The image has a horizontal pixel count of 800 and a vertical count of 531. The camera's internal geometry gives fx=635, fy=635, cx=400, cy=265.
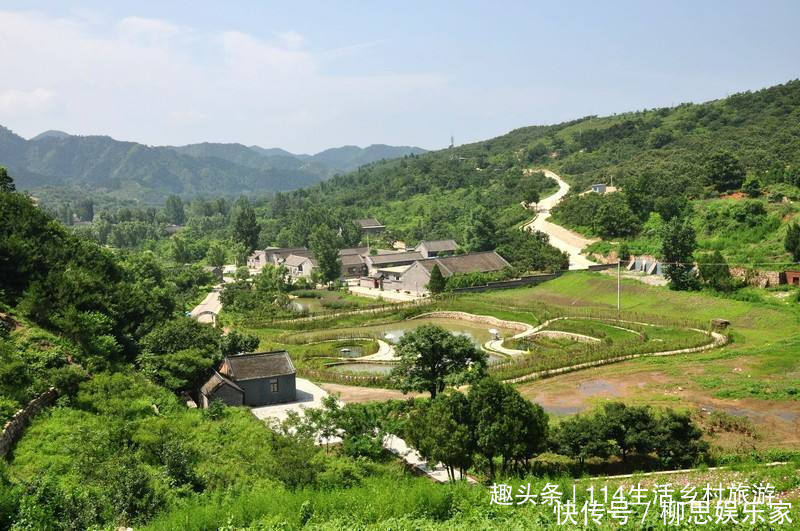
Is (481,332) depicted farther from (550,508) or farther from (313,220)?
(313,220)

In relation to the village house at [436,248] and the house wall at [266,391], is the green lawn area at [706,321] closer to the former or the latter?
the house wall at [266,391]

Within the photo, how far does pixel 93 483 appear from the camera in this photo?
53.4ft

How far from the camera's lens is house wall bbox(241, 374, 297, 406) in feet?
97.5

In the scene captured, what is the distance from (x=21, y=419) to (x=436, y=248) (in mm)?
59773

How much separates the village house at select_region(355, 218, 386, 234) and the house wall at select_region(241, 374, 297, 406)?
6790 cm

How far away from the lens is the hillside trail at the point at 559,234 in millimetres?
64188

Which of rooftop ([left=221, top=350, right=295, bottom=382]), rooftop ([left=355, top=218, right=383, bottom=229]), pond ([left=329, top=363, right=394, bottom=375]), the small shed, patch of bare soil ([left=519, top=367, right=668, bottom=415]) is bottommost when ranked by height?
pond ([left=329, top=363, right=394, bottom=375])

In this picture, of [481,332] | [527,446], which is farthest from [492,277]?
[527,446]

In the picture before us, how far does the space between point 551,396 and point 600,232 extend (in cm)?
4147

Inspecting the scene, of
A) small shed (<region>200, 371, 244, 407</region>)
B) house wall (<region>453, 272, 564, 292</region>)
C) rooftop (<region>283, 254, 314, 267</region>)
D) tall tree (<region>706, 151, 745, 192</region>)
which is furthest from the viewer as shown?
rooftop (<region>283, 254, 314, 267</region>)

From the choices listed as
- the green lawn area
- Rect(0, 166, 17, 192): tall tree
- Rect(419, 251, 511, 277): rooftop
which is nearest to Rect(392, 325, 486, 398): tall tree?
the green lawn area

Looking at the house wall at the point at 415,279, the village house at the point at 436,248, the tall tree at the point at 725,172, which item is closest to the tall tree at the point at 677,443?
the house wall at the point at 415,279

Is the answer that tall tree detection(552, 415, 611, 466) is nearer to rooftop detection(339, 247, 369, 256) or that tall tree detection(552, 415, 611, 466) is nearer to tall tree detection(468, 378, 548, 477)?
tall tree detection(468, 378, 548, 477)

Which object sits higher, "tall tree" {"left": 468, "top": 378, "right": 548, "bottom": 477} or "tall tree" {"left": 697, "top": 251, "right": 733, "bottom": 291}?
"tall tree" {"left": 697, "top": 251, "right": 733, "bottom": 291}
